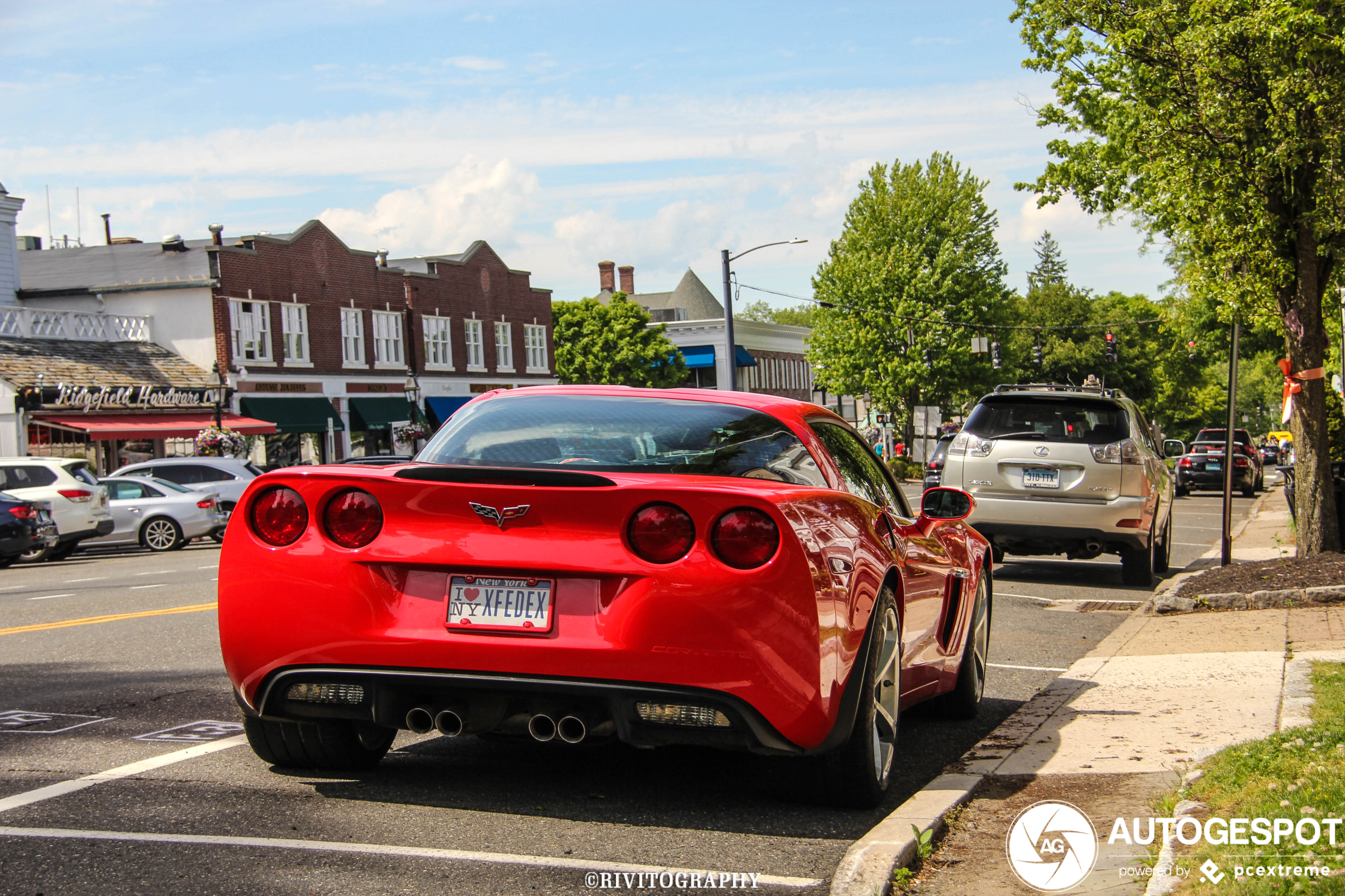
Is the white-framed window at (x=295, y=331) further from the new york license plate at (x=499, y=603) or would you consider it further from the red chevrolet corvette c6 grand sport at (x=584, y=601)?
the new york license plate at (x=499, y=603)

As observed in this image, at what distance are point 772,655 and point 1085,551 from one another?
963cm

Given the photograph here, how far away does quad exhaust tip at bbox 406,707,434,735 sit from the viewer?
4449 mm

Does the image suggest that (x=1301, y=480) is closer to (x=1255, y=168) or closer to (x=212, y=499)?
(x=1255, y=168)

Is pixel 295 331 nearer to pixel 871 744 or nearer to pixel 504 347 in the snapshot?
pixel 504 347

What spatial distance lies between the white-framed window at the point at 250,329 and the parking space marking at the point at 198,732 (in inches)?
1552

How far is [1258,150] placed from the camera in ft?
38.6

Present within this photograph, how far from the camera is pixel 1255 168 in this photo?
11.8 m

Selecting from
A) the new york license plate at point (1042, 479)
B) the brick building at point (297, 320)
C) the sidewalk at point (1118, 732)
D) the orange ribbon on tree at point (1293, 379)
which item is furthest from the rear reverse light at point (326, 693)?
the brick building at point (297, 320)

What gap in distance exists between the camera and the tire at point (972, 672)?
6.50 m

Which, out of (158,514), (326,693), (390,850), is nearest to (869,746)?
(390,850)

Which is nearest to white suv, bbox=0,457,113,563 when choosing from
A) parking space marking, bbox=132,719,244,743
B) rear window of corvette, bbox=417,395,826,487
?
parking space marking, bbox=132,719,244,743

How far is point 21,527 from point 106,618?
1111 cm

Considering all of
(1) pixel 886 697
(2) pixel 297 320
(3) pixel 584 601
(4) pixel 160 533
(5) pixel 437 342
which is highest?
(2) pixel 297 320

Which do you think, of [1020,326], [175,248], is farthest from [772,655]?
[1020,326]
